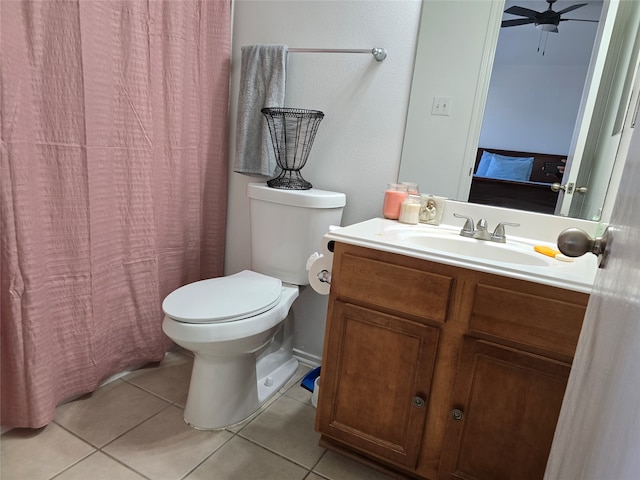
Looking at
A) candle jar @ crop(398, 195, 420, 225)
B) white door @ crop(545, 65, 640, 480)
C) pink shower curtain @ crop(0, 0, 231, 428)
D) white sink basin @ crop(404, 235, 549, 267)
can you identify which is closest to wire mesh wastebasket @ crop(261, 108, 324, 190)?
pink shower curtain @ crop(0, 0, 231, 428)

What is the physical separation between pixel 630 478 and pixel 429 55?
1.49 metres

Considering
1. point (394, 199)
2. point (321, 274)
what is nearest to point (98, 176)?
point (321, 274)

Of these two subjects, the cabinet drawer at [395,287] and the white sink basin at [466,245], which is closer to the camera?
the cabinet drawer at [395,287]

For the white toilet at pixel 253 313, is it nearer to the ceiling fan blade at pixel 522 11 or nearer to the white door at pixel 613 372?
the ceiling fan blade at pixel 522 11

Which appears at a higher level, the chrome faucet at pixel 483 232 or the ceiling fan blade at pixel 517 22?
the ceiling fan blade at pixel 517 22

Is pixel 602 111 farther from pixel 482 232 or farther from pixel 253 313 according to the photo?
pixel 253 313

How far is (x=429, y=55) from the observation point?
59.6 inches

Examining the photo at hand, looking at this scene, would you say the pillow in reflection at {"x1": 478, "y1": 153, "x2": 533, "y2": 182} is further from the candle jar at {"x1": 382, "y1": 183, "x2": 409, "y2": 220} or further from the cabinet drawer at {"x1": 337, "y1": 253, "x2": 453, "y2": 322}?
the cabinet drawer at {"x1": 337, "y1": 253, "x2": 453, "y2": 322}

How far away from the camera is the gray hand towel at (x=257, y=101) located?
1707 millimetres

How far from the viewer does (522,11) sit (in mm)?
1395

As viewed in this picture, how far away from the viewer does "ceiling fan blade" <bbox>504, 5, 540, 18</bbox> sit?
1.39 meters

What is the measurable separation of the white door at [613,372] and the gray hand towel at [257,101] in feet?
4.56

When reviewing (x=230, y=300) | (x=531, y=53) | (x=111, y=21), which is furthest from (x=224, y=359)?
(x=531, y=53)

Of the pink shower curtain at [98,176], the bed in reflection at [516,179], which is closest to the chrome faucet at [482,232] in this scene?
the bed in reflection at [516,179]
